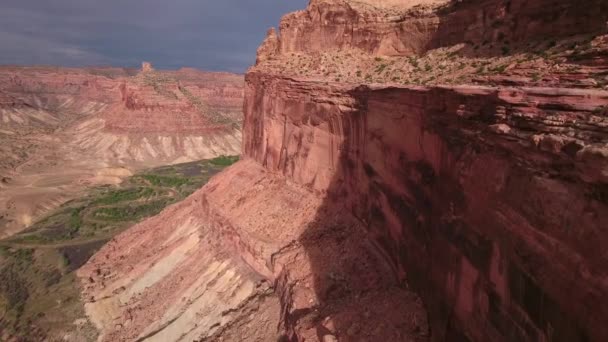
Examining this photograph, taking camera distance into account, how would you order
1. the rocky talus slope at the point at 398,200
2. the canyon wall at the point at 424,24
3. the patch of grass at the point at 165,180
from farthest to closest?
the patch of grass at the point at 165,180, the canyon wall at the point at 424,24, the rocky talus slope at the point at 398,200

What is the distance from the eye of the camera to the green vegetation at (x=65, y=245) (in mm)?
31047

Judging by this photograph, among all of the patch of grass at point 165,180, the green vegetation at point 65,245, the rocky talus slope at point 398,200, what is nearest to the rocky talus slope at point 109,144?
the green vegetation at point 65,245

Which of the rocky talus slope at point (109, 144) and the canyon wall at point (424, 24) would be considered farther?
the rocky talus slope at point (109, 144)

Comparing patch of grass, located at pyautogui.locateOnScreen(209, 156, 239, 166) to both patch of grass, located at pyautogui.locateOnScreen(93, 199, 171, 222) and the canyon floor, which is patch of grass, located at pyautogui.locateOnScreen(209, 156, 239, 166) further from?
the canyon floor

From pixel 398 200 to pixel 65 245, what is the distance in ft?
155

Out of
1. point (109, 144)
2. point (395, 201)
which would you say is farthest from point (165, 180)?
point (395, 201)

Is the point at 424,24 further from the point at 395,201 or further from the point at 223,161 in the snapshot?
the point at 223,161

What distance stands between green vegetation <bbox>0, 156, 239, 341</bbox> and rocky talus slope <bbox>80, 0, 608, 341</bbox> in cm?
258

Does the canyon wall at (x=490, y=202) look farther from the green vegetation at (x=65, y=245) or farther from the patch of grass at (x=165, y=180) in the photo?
the patch of grass at (x=165, y=180)

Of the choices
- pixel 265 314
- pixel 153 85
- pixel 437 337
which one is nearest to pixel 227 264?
pixel 265 314

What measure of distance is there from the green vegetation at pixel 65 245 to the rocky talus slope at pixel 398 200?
2581 millimetres

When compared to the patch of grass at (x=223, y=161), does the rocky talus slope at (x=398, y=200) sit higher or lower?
higher

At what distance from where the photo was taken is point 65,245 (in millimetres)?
51594

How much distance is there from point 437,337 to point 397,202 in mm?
5563
